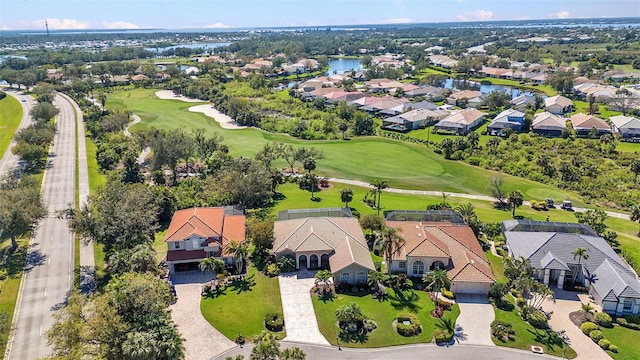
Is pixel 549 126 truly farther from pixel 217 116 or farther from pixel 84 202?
pixel 84 202

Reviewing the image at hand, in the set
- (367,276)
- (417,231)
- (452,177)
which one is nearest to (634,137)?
(452,177)

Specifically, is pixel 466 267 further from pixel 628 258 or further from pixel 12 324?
pixel 12 324

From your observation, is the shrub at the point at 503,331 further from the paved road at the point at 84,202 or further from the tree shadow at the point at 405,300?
the paved road at the point at 84,202

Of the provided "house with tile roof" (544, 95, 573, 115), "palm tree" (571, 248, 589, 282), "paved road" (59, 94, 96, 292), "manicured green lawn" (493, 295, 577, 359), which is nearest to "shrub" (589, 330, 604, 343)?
"manicured green lawn" (493, 295, 577, 359)

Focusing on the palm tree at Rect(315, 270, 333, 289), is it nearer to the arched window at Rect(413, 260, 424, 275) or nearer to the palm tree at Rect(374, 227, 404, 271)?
the palm tree at Rect(374, 227, 404, 271)

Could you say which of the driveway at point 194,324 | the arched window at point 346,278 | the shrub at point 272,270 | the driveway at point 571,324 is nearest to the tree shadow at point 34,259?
the driveway at point 194,324
